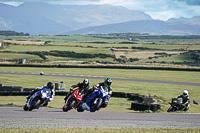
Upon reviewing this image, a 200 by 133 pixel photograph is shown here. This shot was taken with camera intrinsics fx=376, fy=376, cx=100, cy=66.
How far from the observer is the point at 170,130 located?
14.2m

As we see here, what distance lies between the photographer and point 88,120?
1639cm

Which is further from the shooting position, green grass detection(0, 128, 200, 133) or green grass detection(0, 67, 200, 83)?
green grass detection(0, 67, 200, 83)

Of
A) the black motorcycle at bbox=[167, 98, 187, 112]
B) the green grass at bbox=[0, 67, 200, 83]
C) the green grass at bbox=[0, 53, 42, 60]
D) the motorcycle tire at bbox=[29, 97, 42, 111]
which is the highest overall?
the green grass at bbox=[0, 53, 42, 60]

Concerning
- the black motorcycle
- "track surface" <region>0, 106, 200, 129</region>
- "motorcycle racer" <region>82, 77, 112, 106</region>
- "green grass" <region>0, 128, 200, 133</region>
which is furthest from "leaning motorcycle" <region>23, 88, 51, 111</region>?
the black motorcycle

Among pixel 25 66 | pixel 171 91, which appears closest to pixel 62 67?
pixel 25 66

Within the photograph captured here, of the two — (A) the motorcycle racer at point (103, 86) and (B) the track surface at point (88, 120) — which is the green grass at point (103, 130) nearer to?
(B) the track surface at point (88, 120)

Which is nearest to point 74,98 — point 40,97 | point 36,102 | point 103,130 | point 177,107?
point 40,97

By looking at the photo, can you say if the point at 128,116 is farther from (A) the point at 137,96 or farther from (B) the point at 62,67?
(B) the point at 62,67

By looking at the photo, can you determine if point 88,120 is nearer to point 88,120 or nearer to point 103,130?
point 88,120

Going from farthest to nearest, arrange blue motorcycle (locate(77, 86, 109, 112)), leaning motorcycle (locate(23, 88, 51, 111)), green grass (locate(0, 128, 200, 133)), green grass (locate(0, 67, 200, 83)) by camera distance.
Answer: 1. green grass (locate(0, 67, 200, 83))
2. leaning motorcycle (locate(23, 88, 51, 111))
3. blue motorcycle (locate(77, 86, 109, 112))
4. green grass (locate(0, 128, 200, 133))

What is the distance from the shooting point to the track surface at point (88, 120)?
15.0 metres

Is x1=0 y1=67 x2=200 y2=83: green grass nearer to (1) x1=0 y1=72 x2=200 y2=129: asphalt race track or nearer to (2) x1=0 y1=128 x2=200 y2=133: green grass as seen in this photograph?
(1) x1=0 y1=72 x2=200 y2=129: asphalt race track

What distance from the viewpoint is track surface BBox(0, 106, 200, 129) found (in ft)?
49.2

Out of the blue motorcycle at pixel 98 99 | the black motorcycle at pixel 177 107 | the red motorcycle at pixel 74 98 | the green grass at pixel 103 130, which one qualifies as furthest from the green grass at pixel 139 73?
the green grass at pixel 103 130
